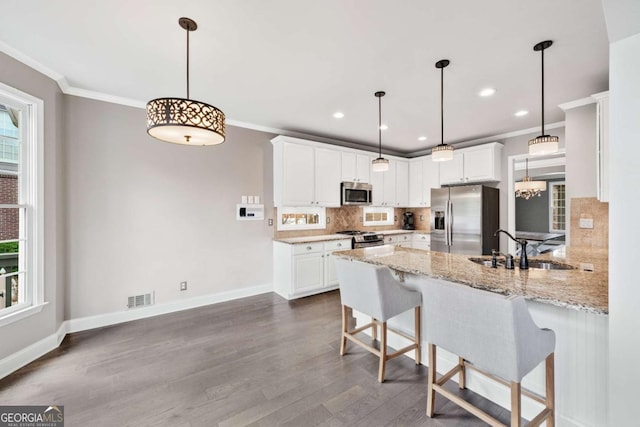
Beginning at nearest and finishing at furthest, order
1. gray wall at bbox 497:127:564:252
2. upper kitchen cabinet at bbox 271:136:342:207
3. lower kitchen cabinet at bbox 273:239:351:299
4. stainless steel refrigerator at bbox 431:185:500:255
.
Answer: lower kitchen cabinet at bbox 273:239:351:299 → upper kitchen cabinet at bbox 271:136:342:207 → stainless steel refrigerator at bbox 431:185:500:255 → gray wall at bbox 497:127:564:252

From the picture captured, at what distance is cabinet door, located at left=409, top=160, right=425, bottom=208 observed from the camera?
18.1 ft

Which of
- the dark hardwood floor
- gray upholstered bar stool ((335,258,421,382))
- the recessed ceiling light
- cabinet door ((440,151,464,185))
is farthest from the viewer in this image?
cabinet door ((440,151,464,185))

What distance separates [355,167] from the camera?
192 inches

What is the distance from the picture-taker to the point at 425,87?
2865 millimetres

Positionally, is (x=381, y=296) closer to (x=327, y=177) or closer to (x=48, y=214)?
(x=327, y=177)

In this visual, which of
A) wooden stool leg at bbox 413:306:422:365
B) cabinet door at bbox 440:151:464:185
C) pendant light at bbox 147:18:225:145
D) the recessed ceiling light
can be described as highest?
the recessed ceiling light

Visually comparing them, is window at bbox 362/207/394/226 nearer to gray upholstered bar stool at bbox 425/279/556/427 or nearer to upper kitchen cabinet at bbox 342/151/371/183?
upper kitchen cabinet at bbox 342/151/371/183

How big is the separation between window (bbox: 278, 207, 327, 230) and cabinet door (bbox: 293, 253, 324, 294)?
73 cm

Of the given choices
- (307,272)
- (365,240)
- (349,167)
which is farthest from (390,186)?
(307,272)

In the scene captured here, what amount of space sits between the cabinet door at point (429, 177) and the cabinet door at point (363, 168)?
1252 millimetres

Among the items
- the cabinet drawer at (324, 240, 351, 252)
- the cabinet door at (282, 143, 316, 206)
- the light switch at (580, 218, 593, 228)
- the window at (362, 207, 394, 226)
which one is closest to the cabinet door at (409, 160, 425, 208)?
the window at (362, 207, 394, 226)

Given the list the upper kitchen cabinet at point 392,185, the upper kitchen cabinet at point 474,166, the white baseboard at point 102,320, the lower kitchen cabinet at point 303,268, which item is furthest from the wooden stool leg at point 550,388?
the upper kitchen cabinet at point 392,185

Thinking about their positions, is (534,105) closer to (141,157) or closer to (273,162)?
(273,162)

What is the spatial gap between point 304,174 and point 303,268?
1.48m
